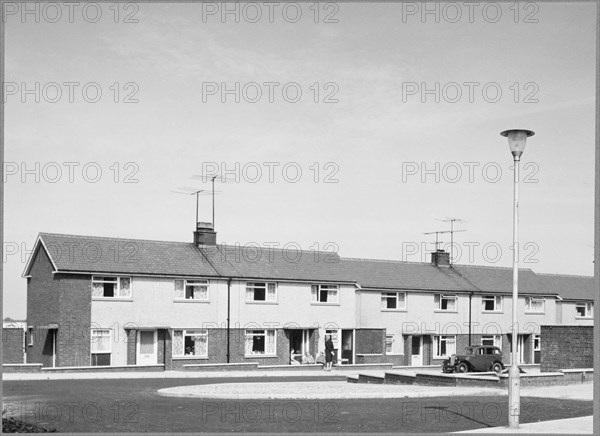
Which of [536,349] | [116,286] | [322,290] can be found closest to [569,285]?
[536,349]

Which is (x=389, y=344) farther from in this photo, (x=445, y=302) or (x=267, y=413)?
(x=267, y=413)

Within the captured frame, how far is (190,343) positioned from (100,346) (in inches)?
208

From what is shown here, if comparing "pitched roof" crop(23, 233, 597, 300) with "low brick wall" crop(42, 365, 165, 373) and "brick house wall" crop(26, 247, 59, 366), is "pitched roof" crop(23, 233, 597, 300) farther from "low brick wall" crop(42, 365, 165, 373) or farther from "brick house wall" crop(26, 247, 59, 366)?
"low brick wall" crop(42, 365, 165, 373)

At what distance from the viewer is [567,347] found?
3200 cm

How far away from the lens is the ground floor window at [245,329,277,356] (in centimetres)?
4929

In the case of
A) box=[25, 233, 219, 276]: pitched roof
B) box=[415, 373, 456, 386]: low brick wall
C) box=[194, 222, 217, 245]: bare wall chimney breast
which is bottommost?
box=[415, 373, 456, 386]: low brick wall

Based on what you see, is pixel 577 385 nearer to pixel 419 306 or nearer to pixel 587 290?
pixel 419 306

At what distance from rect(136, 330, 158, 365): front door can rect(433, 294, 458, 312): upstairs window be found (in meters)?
20.4

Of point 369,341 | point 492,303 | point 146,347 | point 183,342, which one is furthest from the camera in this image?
point 492,303

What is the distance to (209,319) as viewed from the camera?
4803cm

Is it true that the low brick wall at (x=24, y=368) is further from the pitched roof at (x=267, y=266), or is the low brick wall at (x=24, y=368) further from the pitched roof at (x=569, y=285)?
the pitched roof at (x=569, y=285)

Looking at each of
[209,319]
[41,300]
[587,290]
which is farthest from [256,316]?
[587,290]

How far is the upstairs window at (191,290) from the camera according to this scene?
47500 mm

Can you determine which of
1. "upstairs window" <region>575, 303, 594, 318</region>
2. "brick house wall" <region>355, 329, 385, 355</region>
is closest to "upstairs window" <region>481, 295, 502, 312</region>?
"upstairs window" <region>575, 303, 594, 318</region>
